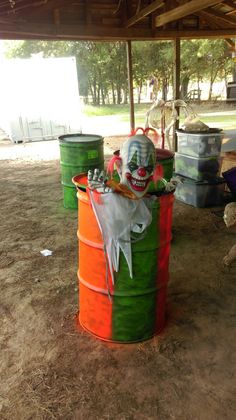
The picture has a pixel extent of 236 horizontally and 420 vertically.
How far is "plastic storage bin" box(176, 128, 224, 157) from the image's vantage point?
4848mm

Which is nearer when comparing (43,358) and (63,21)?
(43,358)

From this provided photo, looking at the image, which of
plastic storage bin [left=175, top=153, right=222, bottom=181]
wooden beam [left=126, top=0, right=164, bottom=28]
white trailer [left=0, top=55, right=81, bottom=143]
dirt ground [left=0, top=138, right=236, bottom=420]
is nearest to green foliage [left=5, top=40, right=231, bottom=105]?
white trailer [left=0, top=55, right=81, bottom=143]

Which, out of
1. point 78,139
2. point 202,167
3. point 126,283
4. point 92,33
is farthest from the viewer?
point 92,33

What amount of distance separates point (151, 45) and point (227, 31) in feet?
63.7

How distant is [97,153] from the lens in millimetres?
4977

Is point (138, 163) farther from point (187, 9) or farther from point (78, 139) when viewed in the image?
point (187, 9)

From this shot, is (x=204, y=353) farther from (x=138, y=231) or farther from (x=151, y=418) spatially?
(x=138, y=231)

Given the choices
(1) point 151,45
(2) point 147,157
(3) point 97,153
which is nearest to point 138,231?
(2) point 147,157

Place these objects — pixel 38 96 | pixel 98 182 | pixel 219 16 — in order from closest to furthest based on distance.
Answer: pixel 98 182 < pixel 219 16 < pixel 38 96

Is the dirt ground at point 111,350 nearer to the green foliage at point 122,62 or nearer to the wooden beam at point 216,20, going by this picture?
the wooden beam at point 216,20

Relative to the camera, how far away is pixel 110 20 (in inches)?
286

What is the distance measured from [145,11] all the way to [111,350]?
18.8 ft

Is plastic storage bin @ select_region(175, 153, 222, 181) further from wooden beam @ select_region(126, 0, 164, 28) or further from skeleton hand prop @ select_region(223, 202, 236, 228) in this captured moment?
wooden beam @ select_region(126, 0, 164, 28)

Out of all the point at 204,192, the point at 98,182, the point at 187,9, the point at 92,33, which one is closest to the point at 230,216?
the point at 204,192
